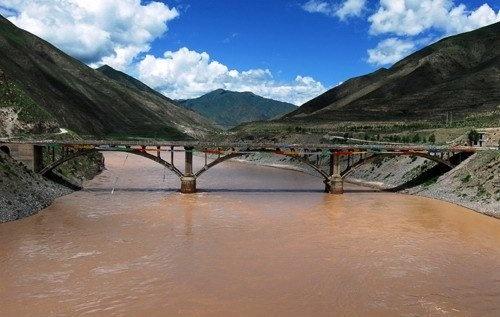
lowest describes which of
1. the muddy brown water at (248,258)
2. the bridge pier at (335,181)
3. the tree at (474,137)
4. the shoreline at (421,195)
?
the muddy brown water at (248,258)

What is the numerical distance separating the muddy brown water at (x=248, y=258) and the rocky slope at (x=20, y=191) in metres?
1.29

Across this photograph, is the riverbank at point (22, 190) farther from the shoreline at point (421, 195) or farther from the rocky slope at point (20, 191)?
the shoreline at point (421, 195)

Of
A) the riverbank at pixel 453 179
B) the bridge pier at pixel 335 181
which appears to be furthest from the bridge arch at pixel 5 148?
the riverbank at pixel 453 179

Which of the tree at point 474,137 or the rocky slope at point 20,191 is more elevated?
the tree at point 474,137

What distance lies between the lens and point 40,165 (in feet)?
181

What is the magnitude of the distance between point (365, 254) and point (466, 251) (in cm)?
724

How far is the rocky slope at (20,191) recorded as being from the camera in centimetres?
3978

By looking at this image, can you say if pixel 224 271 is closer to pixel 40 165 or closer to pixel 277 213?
pixel 277 213

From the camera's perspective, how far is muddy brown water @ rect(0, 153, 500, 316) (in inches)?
936

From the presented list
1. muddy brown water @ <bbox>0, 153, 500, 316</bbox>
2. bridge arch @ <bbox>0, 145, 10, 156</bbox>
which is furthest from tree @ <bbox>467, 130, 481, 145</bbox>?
bridge arch @ <bbox>0, 145, 10, 156</bbox>

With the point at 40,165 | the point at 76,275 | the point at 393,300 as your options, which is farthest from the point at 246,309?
the point at 40,165

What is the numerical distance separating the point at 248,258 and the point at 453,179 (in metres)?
33.5

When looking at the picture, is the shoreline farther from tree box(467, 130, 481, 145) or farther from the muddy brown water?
tree box(467, 130, 481, 145)

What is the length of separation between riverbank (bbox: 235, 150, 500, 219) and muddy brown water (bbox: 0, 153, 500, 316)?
7.20 feet
